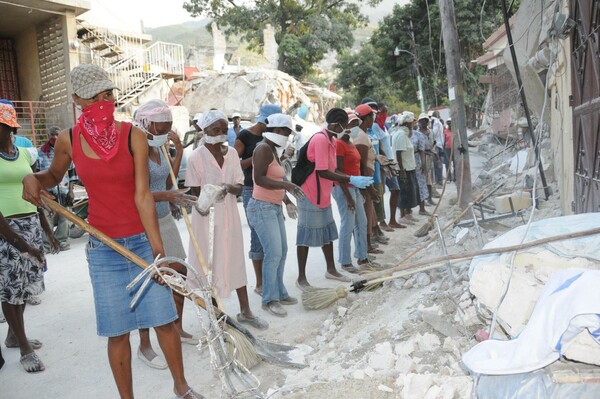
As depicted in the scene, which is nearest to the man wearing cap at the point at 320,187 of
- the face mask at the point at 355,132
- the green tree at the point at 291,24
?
the face mask at the point at 355,132

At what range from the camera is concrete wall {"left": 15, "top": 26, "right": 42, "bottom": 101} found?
1568cm

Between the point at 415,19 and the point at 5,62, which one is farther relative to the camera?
the point at 415,19

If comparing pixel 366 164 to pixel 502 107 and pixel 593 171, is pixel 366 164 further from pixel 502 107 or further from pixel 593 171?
pixel 502 107

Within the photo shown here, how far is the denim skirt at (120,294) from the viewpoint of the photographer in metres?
2.70

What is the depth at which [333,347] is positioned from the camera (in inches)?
152

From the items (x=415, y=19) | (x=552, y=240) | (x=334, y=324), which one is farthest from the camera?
(x=415, y=19)

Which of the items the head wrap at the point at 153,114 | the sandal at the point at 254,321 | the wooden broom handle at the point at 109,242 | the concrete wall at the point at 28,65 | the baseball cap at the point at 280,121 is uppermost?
the concrete wall at the point at 28,65

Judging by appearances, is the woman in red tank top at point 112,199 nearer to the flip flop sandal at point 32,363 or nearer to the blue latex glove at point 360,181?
Answer: the flip flop sandal at point 32,363

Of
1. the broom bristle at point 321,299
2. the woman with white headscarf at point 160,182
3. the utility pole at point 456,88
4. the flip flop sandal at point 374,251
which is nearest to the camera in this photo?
the woman with white headscarf at point 160,182

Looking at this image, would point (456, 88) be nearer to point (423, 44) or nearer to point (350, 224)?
point (350, 224)

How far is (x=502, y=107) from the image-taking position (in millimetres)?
17125

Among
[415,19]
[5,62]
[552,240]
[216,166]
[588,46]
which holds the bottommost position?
[552,240]

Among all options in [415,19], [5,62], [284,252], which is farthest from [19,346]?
[415,19]

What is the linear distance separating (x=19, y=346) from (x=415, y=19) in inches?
1056
